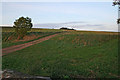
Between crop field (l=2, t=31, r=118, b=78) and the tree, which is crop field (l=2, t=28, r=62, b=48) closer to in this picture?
the tree

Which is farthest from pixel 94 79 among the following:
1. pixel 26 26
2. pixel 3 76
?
pixel 26 26

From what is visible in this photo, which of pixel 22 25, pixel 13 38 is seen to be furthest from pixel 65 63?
pixel 13 38

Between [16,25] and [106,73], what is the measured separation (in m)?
23.7

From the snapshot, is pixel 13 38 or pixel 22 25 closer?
pixel 22 25

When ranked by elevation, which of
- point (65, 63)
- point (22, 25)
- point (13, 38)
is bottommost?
point (65, 63)

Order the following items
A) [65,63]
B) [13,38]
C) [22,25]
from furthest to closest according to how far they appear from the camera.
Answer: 1. [13,38]
2. [22,25]
3. [65,63]

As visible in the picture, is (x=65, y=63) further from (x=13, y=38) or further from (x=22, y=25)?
(x=13, y=38)

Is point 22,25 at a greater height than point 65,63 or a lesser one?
greater

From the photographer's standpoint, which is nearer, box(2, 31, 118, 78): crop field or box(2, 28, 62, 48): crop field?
box(2, 31, 118, 78): crop field

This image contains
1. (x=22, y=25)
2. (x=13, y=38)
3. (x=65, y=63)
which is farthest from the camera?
(x=13, y=38)

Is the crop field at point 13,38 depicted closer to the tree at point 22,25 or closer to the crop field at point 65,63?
the tree at point 22,25

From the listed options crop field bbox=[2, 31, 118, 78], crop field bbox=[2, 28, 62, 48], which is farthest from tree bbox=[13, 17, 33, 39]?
crop field bbox=[2, 31, 118, 78]

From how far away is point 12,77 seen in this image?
5074 mm

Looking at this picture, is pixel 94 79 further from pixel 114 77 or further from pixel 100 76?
pixel 114 77
